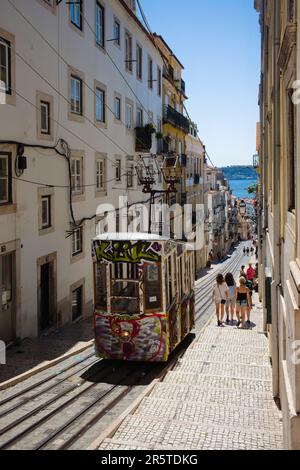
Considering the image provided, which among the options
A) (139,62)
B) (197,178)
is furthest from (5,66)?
(197,178)

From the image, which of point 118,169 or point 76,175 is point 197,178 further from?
point 76,175

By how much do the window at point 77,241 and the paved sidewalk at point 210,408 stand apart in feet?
21.0

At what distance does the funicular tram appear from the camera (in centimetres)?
1025

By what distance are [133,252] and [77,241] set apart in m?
7.61

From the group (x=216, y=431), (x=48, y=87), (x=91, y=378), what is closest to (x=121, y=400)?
(x=91, y=378)

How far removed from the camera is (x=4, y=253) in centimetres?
1220

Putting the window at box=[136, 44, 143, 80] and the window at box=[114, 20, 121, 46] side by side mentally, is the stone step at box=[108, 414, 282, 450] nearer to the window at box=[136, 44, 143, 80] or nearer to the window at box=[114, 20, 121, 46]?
the window at box=[114, 20, 121, 46]

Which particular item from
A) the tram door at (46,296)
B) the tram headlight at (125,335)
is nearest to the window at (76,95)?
the tram door at (46,296)

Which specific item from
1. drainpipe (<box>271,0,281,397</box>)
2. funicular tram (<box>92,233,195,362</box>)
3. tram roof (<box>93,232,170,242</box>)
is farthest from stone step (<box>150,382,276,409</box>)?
tram roof (<box>93,232,170,242</box>)

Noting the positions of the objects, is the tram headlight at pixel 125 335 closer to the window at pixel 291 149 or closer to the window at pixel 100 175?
the window at pixel 291 149

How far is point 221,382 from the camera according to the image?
366 inches

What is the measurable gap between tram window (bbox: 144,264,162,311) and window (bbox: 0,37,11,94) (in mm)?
5366
